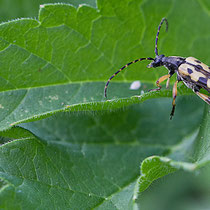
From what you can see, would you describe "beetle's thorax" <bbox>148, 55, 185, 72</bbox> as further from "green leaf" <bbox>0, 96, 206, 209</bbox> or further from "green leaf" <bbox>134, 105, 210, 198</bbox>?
"green leaf" <bbox>134, 105, 210, 198</bbox>

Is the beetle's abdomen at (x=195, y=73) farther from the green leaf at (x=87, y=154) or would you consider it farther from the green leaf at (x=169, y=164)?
the green leaf at (x=169, y=164)

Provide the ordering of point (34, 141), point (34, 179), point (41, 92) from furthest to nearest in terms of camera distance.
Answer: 1. point (41, 92)
2. point (34, 141)
3. point (34, 179)

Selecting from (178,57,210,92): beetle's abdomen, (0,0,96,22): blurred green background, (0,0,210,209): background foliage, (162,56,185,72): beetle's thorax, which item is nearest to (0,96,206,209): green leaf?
(0,0,210,209): background foliage

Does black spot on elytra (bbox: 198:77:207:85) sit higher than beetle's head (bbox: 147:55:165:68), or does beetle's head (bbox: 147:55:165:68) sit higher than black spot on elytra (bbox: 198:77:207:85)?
beetle's head (bbox: 147:55:165:68)

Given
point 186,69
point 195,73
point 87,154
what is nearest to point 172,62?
point 186,69

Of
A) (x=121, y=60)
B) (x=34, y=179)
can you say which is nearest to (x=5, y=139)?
(x=34, y=179)

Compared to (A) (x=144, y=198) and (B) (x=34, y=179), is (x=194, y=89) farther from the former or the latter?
(B) (x=34, y=179)

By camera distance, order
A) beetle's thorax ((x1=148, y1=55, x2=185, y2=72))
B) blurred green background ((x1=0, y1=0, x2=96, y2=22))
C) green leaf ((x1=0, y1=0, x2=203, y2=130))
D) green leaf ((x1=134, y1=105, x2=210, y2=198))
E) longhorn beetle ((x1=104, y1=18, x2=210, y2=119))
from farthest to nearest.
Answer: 1. blurred green background ((x1=0, y1=0, x2=96, y2=22))
2. beetle's thorax ((x1=148, y1=55, x2=185, y2=72))
3. longhorn beetle ((x1=104, y1=18, x2=210, y2=119))
4. green leaf ((x1=0, y1=0, x2=203, y2=130))
5. green leaf ((x1=134, y1=105, x2=210, y2=198))

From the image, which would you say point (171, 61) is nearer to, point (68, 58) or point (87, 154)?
point (68, 58)
